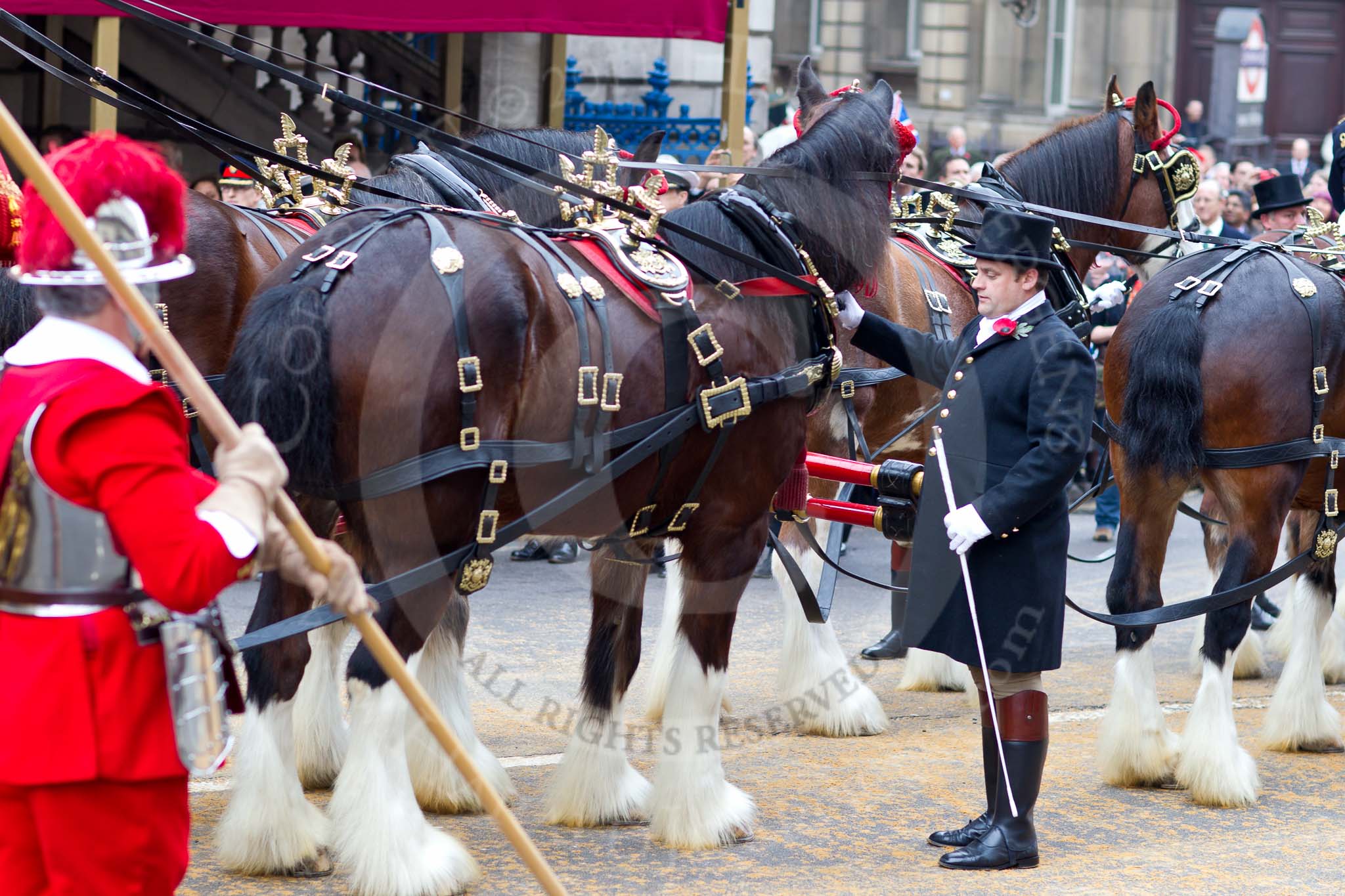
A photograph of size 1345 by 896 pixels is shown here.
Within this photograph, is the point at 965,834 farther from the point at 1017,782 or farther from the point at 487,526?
the point at 487,526

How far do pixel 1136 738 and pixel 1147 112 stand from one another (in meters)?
2.86

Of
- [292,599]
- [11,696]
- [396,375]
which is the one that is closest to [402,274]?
[396,375]

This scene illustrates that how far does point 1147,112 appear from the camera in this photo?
6477 mm

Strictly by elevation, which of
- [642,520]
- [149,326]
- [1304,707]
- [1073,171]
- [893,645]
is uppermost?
[1073,171]

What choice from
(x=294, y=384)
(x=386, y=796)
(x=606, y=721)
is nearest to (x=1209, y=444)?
(x=606, y=721)

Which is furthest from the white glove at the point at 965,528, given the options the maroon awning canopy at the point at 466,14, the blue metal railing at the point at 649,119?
the blue metal railing at the point at 649,119

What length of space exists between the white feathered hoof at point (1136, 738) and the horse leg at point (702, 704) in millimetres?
1395

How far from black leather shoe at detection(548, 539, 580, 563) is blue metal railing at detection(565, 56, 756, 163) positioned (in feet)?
13.3

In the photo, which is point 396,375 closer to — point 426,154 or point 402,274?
Answer: point 402,274

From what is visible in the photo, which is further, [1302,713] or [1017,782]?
[1302,713]

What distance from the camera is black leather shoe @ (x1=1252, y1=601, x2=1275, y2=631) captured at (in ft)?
25.0

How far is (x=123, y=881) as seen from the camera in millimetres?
2359

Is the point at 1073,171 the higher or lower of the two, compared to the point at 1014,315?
higher

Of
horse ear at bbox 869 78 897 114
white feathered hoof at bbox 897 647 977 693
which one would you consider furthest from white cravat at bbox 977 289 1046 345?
white feathered hoof at bbox 897 647 977 693
